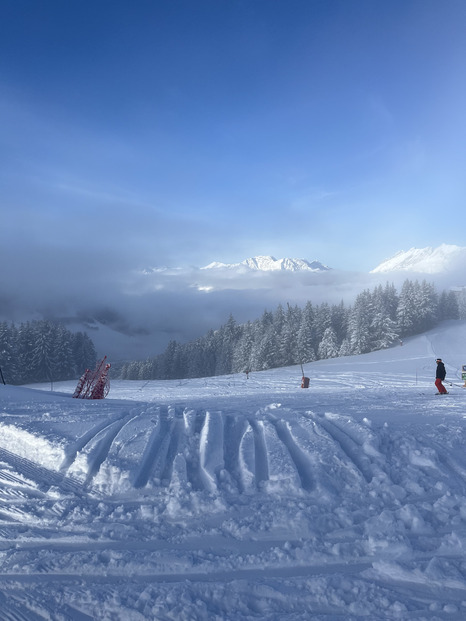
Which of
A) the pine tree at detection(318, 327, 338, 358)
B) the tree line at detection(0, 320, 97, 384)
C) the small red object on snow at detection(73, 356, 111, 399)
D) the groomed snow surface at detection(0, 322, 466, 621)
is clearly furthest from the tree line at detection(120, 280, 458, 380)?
the groomed snow surface at detection(0, 322, 466, 621)

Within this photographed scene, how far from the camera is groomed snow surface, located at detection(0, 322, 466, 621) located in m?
Answer: 3.72

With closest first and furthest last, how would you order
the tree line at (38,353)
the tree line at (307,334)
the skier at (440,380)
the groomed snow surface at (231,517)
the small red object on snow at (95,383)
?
the groomed snow surface at (231,517), the skier at (440,380), the small red object on snow at (95,383), the tree line at (38,353), the tree line at (307,334)

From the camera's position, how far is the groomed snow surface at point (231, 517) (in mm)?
3723

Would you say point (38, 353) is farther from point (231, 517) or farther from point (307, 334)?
Result: point (231, 517)

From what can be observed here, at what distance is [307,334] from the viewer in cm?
5309

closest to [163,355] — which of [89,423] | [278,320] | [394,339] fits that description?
[278,320]

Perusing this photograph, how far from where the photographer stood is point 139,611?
3.59 m

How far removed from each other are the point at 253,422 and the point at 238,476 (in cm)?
204

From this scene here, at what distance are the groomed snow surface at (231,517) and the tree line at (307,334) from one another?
147ft

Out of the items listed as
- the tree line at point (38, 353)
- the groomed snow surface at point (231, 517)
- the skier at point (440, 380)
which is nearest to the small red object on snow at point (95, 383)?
the groomed snow surface at point (231, 517)

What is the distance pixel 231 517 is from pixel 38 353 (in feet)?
168

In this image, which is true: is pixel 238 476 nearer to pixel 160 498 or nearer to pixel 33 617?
pixel 160 498

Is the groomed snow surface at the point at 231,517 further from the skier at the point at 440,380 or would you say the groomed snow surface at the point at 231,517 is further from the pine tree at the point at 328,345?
the pine tree at the point at 328,345

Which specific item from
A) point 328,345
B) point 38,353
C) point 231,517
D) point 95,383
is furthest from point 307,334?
point 231,517
